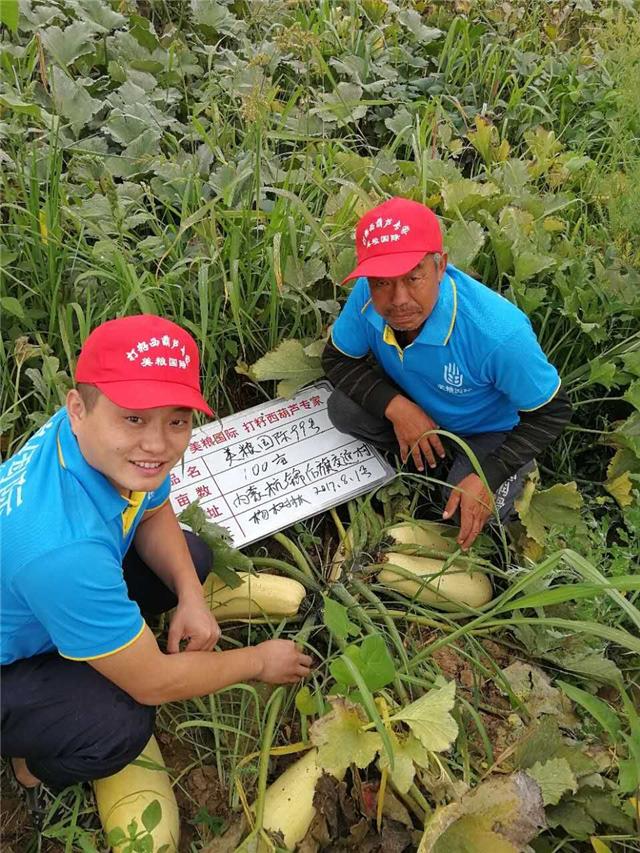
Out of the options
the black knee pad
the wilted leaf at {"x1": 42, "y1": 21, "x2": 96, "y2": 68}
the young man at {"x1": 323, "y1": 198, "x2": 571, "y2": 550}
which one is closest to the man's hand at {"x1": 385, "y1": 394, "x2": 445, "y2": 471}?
the young man at {"x1": 323, "y1": 198, "x2": 571, "y2": 550}

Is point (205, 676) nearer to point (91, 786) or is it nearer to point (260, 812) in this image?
point (260, 812)

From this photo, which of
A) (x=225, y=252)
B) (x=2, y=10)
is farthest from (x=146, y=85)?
(x=2, y=10)

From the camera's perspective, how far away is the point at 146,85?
2.84m

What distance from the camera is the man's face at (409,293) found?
174 cm

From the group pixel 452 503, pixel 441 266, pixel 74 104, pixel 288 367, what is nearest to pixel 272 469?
pixel 288 367

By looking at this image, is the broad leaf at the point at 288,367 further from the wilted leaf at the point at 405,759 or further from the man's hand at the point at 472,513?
the wilted leaf at the point at 405,759

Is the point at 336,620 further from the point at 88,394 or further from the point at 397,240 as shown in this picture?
the point at 397,240

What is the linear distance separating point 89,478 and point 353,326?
105 cm

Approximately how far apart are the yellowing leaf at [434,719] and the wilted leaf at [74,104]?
2242 mm

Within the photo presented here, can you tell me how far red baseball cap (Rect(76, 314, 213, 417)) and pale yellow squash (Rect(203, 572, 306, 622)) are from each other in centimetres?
76

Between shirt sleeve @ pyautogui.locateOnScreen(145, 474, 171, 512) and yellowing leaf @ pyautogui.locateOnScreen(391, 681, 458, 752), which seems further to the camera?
shirt sleeve @ pyautogui.locateOnScreen(145, 474, 171, 512)

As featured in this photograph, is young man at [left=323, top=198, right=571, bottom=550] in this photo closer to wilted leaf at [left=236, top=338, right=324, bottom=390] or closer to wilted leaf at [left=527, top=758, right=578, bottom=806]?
wilted leaf at [left=236, top=338, right=324, bottom=390]

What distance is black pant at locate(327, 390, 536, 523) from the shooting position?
2133 mm

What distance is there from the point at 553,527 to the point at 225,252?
1.26 metres
